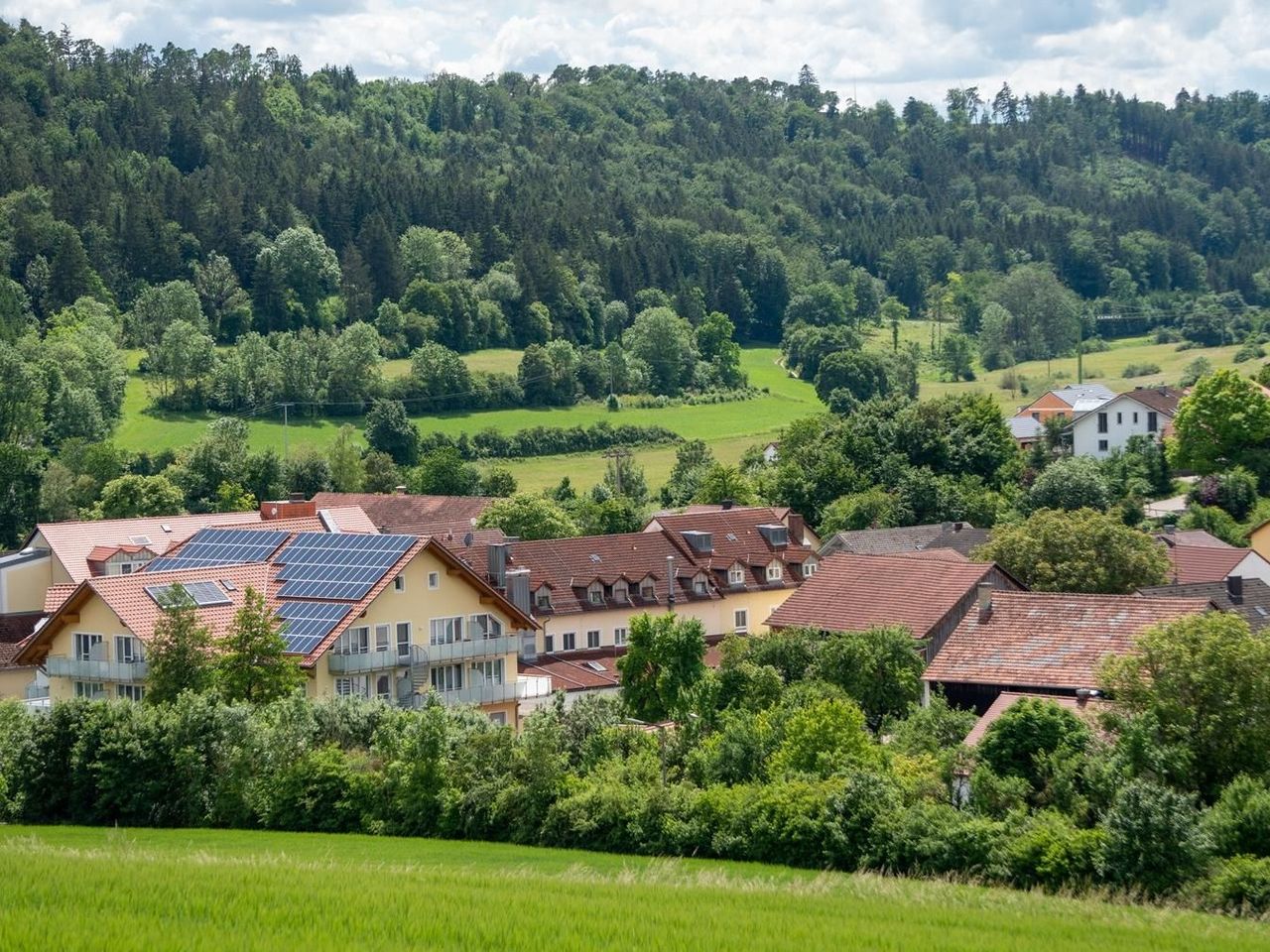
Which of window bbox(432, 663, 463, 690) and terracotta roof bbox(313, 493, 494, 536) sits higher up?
terracotta roof bbox(313, 493, 494, 536)

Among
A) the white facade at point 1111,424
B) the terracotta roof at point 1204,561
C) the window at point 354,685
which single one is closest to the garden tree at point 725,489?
the white facade at point 1111,424

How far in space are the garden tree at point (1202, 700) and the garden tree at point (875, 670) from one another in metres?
9.96

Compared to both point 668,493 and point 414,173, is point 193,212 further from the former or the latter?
point 668,493

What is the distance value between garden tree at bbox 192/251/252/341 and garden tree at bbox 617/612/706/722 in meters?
98.0

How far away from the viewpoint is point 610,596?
58625 millimetres

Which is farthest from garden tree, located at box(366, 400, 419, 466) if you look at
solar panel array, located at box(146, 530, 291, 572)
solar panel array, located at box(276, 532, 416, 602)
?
solar panel array, located at box(276, 532, 416, 602)

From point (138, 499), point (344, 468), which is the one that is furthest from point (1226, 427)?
point (138, 499)

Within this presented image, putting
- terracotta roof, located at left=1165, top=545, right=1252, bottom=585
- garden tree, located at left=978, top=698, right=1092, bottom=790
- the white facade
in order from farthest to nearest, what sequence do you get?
1. the white facade
2. terracotta roof, located at left=1165, top=545, right=1252, bottom=585
3. garden tree, located at left=978, top=698, right=1092, bottom=790

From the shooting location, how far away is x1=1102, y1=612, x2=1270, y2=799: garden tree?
3197 centimetres

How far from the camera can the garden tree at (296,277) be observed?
479 ft

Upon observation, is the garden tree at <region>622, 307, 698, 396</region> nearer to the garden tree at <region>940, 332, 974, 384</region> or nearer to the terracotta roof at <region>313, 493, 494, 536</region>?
the garden tree at <region>940, 332, 974, 384</region>

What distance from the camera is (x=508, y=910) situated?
21969mm

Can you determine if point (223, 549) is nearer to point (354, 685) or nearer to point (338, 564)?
point (338, 564)

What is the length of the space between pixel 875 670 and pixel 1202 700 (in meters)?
12.3
